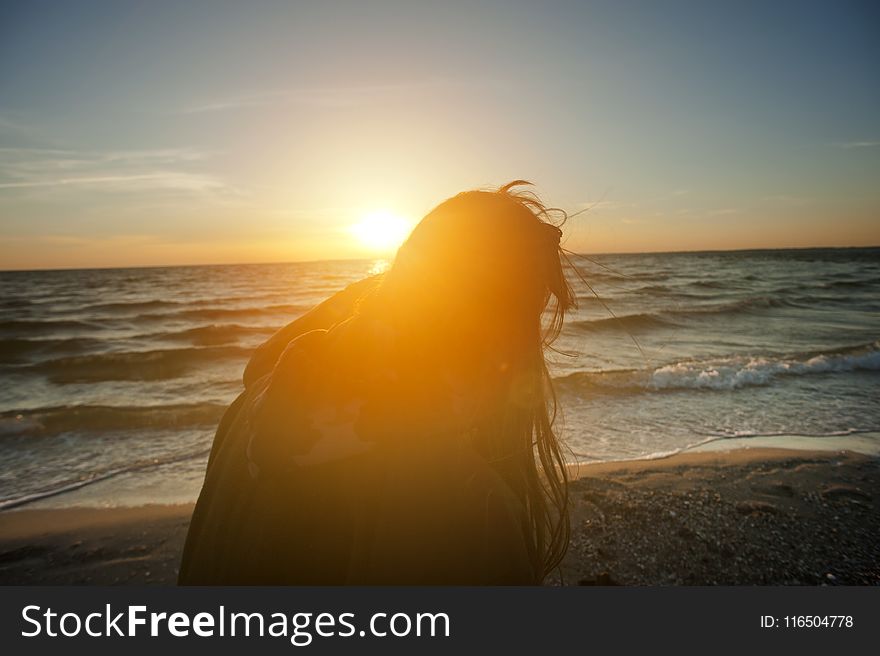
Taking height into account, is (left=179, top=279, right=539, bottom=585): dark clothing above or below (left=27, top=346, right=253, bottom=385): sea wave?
above

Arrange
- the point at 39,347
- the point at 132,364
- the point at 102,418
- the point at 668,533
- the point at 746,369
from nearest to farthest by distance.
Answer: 1. the point at 668,533
2. the point at 102,418
3. the point at 746,369
4. the point at 132,364
5. the point at 39,347

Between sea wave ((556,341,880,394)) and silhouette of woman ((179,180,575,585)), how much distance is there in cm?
833

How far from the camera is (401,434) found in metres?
1.09

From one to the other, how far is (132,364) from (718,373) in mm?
15634

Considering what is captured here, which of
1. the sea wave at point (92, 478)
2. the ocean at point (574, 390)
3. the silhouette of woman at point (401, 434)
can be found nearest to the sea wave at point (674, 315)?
the ocean at point (574, 390)

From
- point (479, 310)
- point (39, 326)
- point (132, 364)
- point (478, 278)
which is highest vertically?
point (478, 278)

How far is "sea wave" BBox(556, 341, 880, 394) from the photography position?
9.34 m

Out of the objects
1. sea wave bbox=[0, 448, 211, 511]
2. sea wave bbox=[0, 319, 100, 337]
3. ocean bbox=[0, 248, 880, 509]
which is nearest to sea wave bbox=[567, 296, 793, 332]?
ocean bbox=[0, 248, 880, 509]

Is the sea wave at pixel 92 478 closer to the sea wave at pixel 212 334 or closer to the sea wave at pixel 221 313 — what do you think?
the sea wave at pixel 212 334

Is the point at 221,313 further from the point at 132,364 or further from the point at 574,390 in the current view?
the point at 574,390

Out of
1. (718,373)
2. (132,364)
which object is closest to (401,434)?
(718,373)

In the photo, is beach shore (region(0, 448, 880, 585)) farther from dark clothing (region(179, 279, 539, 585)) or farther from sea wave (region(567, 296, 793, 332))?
sea wave (region(567, 296, 793, 332))

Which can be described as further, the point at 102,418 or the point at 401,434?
the point at 102,418

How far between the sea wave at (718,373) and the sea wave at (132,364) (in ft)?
33.9
